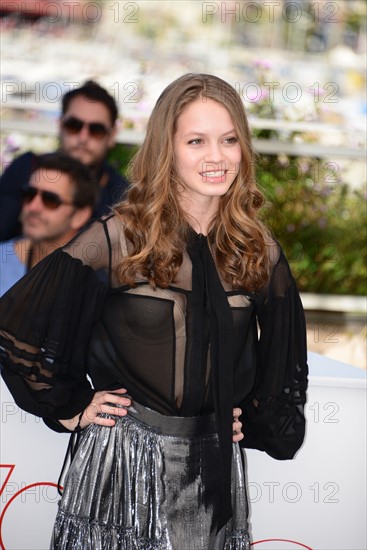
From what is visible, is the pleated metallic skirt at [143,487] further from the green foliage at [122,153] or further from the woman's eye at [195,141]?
the green foliage at [122,153]

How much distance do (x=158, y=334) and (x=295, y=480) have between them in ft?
2.45

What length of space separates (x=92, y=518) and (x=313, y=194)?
428 cm

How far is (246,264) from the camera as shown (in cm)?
171

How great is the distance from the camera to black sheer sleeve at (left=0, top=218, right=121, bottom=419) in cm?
165

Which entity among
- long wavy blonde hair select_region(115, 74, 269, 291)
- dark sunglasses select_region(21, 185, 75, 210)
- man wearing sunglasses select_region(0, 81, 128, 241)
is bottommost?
long wavy blonde hair select_region(115, 74, 269, 291)

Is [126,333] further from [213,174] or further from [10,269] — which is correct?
[10,269]

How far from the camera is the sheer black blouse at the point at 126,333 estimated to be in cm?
163

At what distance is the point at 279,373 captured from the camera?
1816mm

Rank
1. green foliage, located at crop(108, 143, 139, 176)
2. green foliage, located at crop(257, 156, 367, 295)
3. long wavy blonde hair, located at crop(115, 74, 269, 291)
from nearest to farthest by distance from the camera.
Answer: long wavy blonde hair, located at crop(115, 74, 269, 291) → green foliage, located at crop(108, 143, 139, 176) → green foliage, located at crop(257, 156, 367, 295)

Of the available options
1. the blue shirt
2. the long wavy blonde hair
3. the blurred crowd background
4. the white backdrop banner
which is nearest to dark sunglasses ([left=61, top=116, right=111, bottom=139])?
the blue shirt

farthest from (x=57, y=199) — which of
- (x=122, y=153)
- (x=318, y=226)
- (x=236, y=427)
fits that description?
(x=318, y=226)

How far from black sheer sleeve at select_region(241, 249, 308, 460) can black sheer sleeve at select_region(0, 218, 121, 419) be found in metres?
0.37

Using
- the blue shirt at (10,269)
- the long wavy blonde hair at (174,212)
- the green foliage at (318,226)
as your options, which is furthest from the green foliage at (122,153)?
the long wavy blonde hair at (174,212)

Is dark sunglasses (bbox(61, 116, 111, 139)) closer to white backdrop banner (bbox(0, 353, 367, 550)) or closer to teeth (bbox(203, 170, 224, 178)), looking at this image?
white backdrop banner (bbox(0, 353, 367, 550))
